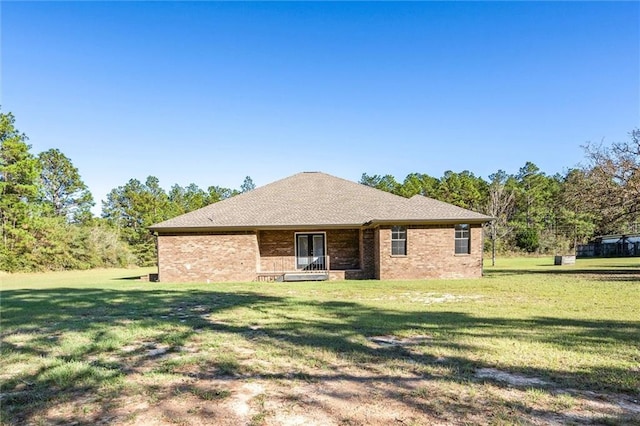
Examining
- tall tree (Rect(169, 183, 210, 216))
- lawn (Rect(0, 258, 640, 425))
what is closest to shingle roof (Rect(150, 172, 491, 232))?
lawn (Rect(0, 258, 640, 425))

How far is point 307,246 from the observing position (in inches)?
690

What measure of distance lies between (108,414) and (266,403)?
122 cm

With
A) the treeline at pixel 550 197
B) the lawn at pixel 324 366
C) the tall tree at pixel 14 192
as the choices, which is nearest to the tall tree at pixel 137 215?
the tall tree at pixel 14 192

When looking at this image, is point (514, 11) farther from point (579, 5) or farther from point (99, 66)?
point (99, 66)

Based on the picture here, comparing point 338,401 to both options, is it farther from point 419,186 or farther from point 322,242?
point 419,186

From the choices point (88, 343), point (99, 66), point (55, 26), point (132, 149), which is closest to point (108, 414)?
point (88, 343)

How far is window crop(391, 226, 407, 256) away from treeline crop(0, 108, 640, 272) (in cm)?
639

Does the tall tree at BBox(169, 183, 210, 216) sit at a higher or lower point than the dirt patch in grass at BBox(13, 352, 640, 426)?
higher

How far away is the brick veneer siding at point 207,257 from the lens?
51.7 ft

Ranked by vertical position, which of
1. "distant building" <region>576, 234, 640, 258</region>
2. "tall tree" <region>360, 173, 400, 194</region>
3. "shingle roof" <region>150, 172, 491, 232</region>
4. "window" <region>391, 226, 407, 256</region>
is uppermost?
"tall tree" <region>360, 173, 400, 194</region>

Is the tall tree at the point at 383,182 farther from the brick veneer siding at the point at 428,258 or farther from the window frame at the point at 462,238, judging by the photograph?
the brick veneer siding at the point at 428,258

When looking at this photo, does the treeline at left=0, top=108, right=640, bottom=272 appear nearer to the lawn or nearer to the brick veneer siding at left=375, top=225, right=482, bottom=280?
the brick veneer siding at left=375, top=225, right=482, bottom=280

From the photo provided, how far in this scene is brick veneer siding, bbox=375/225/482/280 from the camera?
15047mm

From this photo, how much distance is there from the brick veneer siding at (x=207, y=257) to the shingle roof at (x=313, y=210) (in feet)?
1.99
